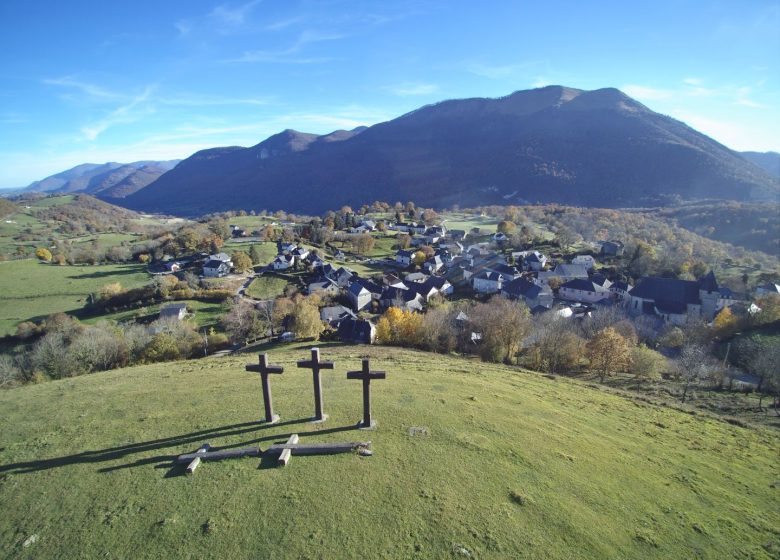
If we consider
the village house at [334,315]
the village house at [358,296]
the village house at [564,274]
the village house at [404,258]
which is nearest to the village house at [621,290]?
the village house at [564,274]

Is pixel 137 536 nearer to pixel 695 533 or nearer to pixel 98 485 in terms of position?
pixel 98 485

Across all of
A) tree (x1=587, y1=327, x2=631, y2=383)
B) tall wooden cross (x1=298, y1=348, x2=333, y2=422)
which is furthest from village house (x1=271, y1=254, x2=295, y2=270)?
tall wooden cross (x1=298, y1=348, x2=333, y2=422)

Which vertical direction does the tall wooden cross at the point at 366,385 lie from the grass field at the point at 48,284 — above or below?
above

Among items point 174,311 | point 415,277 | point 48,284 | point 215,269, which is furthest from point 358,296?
point 48,284

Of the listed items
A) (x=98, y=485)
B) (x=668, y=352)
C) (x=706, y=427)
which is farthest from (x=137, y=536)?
(x=668, y=352)

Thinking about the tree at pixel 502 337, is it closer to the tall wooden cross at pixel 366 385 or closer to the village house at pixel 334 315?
the tall wooden cross at pixel 366 385

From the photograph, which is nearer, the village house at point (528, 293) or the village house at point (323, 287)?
the village house at point (528, 293)

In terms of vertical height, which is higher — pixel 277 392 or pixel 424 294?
pixel 277 392
